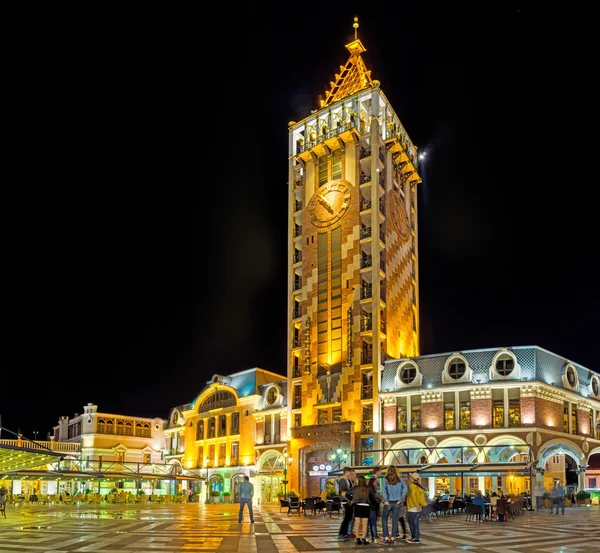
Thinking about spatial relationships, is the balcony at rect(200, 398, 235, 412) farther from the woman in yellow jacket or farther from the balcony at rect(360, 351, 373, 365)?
the woman in yellow jacket

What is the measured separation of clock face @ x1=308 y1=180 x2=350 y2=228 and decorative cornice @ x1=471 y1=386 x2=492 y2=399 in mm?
19967

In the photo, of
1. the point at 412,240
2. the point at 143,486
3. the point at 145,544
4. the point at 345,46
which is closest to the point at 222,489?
the point at 143,486

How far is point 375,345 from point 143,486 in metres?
41.3

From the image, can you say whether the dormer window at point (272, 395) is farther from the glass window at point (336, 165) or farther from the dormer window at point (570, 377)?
the dormer window at point (570, 377)

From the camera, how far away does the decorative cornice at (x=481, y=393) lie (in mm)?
50938

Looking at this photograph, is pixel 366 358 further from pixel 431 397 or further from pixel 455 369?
pixel 455 369

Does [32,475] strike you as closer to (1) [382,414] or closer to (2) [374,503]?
(1) [382,414]

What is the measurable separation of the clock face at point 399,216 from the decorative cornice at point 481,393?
1880 centimetres

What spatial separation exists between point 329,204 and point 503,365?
2202 cm

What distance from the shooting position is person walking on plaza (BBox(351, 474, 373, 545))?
18.8 metres

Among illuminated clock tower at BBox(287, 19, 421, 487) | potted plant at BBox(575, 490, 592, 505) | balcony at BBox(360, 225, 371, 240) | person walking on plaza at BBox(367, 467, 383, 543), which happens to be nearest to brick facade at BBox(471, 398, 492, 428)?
potted plant at BBox(575, 490, 592, 505)

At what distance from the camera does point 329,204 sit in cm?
6431

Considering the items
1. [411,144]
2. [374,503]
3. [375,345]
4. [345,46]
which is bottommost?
[374,503]

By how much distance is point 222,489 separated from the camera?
70.5 metres
